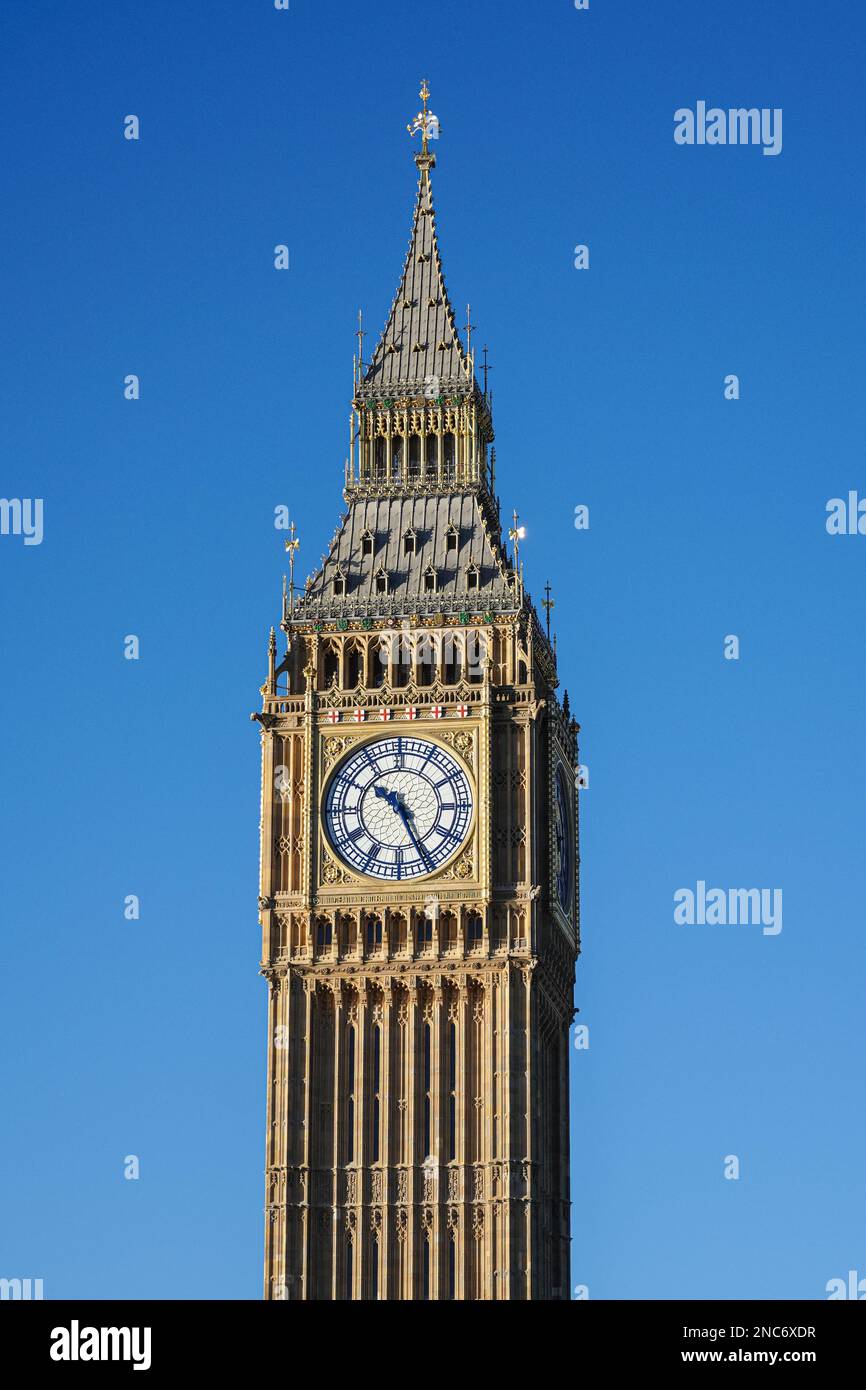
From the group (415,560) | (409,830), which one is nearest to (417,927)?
(409,830)

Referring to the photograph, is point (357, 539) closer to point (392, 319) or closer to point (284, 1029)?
point (392, 319)

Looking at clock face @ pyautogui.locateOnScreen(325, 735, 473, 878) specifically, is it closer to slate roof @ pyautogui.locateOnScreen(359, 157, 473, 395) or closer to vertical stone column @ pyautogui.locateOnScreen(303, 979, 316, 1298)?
vertical stone column @ pyautogui.locateOnScreen(303, 979, 316, 1298)

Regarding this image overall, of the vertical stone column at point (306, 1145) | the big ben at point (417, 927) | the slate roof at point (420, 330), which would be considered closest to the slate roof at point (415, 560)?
the big ben at point (417, 927)

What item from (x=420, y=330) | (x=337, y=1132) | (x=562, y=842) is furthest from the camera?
(x=420, y=330)

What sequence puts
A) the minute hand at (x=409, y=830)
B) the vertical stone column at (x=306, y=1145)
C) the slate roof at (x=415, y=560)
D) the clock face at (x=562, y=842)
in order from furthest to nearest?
the slate roof at (x=415, y=560)
the clock face at (x=562, y=842)
the minute hand at (x=409, y=830)
the vertical stone column at (x=306, y=1145)

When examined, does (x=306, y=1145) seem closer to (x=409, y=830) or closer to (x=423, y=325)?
(x=409, y=830)

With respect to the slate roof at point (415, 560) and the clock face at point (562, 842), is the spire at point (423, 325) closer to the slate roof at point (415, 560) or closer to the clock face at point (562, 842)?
the slate roof at point (415, 560)

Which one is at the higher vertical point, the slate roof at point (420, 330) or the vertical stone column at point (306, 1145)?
the slate roof at point (420, 330)
